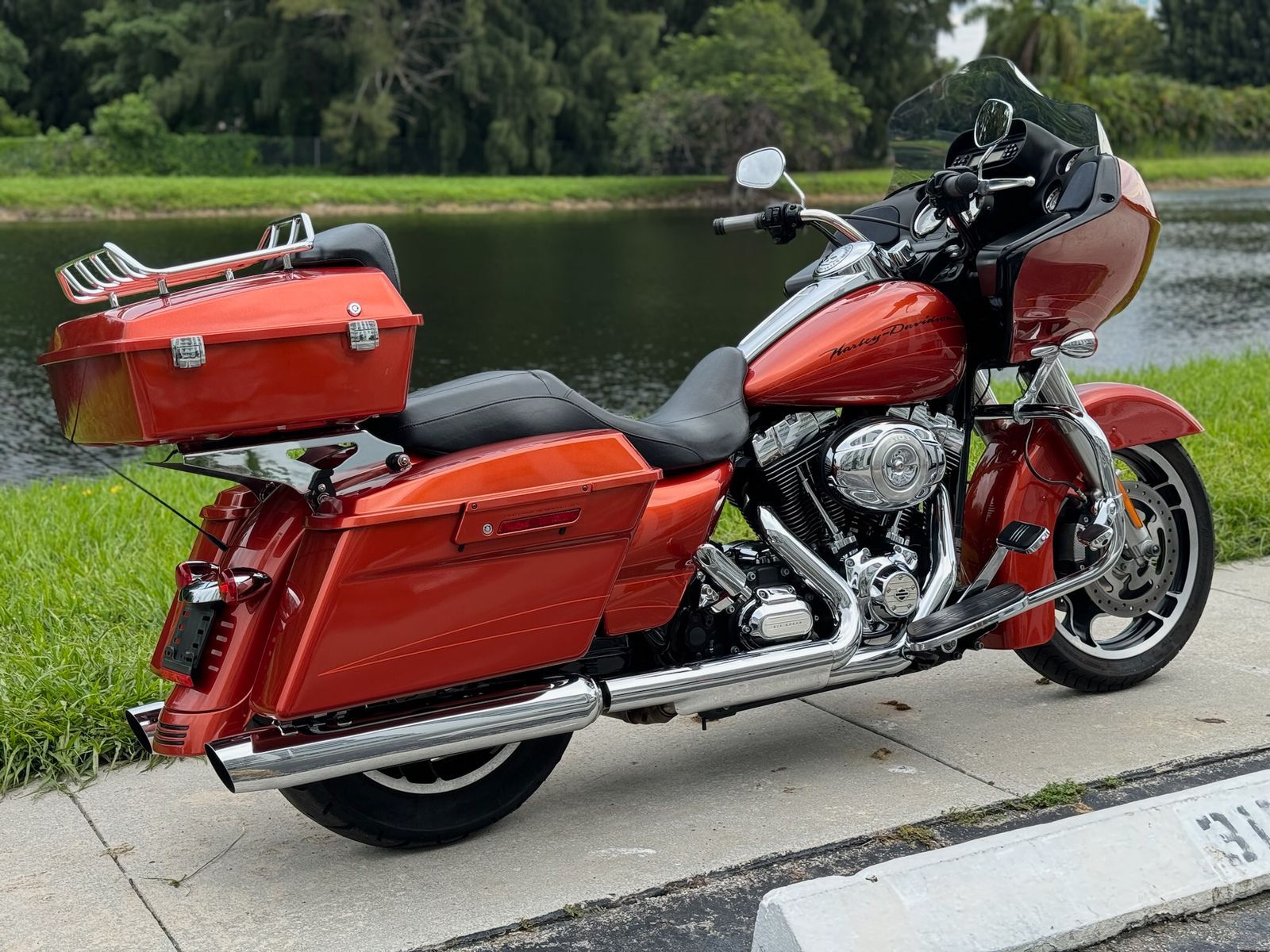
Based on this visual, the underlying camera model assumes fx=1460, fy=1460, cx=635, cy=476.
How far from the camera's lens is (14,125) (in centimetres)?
4941

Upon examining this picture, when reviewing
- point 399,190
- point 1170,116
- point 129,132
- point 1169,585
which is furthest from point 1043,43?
point 1169,585

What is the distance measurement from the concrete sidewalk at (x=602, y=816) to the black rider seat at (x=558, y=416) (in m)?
0.86

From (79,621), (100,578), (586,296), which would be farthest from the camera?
(586,296)

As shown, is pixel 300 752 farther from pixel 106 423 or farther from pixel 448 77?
pixel 448 77

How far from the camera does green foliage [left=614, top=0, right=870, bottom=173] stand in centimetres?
4772

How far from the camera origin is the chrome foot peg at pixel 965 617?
3.55m

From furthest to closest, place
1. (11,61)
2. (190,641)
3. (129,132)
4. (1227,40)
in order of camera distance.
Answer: (1227,40) < (11,61) < (129,132) < (190,641)

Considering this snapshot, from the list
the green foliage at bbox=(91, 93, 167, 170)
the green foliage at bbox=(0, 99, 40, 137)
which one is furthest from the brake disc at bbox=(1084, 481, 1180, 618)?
the green foliage at bbox=(0, 99, 40, 137)

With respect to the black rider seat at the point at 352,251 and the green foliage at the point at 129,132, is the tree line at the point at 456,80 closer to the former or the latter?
the green foliage at the point at 129,132

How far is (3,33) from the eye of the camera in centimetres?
5056

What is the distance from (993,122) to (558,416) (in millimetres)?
1373

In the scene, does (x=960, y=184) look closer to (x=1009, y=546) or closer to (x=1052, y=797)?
(x=1009, y=546)

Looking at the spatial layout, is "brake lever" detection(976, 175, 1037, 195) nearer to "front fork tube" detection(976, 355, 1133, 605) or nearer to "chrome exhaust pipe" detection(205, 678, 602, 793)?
"front fork tube" detection(976, 355, 1133, 605)

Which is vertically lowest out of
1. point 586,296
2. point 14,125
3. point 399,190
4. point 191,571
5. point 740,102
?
point 399,190
